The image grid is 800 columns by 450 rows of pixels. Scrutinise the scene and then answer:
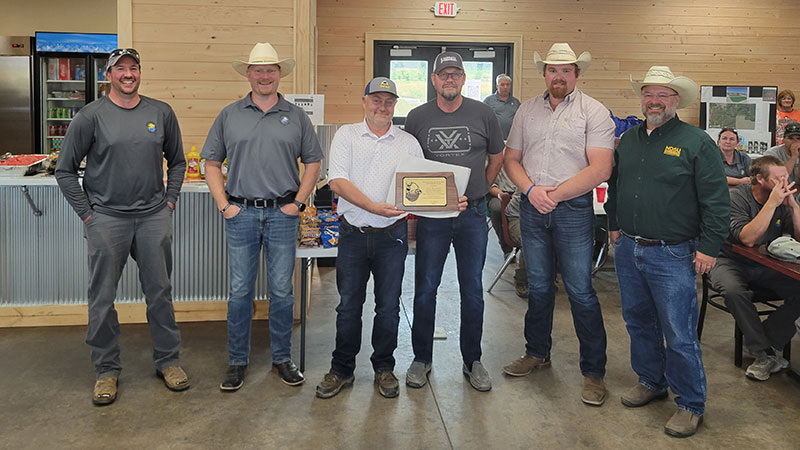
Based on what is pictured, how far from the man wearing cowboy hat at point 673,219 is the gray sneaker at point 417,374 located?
3.61ft

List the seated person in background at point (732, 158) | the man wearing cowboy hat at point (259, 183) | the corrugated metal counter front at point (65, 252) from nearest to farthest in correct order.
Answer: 1. the man wearing cowboy hat at point (259, 183)
2. the corrugated metal counter front at point (65, 252)
3. the seated person in background at point (732, 158)

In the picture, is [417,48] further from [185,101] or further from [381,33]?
[185,101]

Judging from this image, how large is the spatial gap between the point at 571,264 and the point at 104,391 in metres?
2.29

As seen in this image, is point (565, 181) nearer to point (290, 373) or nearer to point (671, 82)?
point (671, 82)

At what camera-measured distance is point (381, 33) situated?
9.21m

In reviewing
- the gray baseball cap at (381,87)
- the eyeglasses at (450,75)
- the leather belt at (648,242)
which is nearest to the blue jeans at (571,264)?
the leather belt at (648,242)

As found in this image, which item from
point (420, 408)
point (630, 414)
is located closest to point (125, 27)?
point (420, 408)

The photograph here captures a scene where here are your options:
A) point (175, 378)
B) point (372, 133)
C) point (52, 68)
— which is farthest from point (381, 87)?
point (52, 68)

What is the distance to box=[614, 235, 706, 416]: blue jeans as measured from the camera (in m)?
3.07

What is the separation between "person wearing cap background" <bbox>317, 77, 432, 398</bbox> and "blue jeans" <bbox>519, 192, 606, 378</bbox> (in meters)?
0.65

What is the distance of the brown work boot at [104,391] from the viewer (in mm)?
3355

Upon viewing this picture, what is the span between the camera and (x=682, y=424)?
10.2 feet

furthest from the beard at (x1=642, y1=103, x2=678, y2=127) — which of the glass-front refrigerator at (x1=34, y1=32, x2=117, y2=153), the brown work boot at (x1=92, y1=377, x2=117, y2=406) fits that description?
the glass-front refrigerator at (x1=34, y1=32, x2=117, y2=153)

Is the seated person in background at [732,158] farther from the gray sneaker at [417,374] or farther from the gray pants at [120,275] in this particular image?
the gray pants at [120,275]
